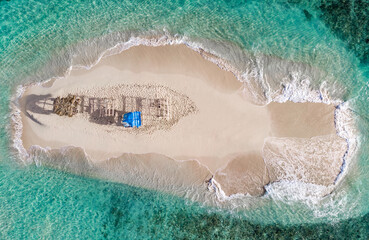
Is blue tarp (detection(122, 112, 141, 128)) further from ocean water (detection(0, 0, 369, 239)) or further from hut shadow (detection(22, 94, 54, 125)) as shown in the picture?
hut shadow (detection(22, 94, 54, 125))

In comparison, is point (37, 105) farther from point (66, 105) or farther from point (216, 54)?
point (216, 54)

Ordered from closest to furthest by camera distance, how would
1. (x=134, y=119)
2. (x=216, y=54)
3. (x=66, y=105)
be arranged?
(x=134, y=119), (x=66, y=105), (x=216, y=54)

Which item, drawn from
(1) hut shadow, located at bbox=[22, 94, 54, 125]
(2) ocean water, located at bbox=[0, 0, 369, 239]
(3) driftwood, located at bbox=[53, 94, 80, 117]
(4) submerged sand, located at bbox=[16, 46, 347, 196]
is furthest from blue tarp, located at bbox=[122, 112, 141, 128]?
(1) hut shadow, located at bbox=[22, 94, 54, 125]

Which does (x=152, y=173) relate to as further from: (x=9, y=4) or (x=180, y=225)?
(x=9, y=4)

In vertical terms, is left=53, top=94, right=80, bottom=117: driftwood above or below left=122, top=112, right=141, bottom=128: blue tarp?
above

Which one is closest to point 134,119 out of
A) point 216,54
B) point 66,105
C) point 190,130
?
point 190,130

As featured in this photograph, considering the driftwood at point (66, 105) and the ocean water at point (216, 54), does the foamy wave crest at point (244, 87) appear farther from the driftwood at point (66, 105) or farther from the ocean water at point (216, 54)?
the driftwood at point (66, 105)
